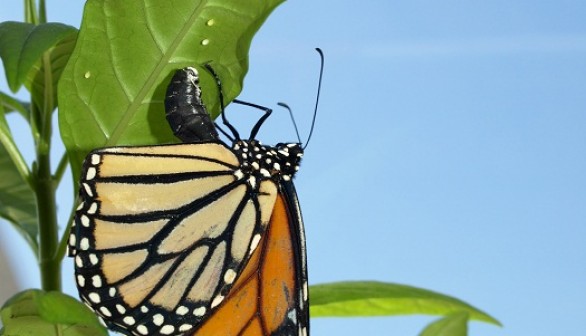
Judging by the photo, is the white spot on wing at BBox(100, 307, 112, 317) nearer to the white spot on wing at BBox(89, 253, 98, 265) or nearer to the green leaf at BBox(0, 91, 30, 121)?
the white spot on wing at BBox(89, 253, 98, 265)

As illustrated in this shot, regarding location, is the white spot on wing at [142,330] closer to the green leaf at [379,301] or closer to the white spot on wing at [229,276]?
the white spot on wing at [229,276]

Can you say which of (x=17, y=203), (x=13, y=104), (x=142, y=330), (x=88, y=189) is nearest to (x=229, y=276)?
(x=142, y=330)

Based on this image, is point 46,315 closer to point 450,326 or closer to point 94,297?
point 94,297

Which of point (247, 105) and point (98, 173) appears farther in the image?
point (247, 105)

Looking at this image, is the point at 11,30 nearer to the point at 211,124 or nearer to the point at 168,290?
the point at 211,124

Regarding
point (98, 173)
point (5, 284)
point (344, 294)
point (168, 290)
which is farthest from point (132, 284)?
point (5, 284)
